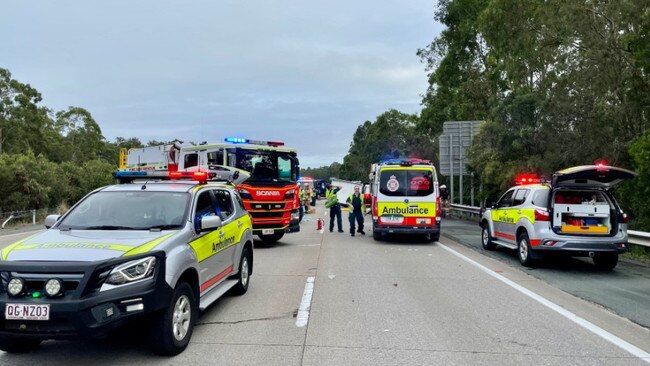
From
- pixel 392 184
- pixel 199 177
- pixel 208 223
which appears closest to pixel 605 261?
pixel 392 184

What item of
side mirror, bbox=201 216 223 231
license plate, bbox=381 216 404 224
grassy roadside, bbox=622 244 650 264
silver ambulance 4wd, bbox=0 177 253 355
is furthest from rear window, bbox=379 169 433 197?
side mirror, bbox=201 216 223 231

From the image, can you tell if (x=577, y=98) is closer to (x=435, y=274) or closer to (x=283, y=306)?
(x=435, y=274)

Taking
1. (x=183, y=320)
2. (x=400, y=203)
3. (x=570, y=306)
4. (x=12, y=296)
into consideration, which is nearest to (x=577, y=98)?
(x=400, y=203)

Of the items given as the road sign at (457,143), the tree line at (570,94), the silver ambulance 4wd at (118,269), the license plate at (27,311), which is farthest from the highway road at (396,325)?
the road sign at (457,143)

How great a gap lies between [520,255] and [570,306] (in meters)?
4.00

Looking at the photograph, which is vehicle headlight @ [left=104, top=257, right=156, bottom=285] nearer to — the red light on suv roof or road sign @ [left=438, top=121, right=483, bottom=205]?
the red light on suv roof

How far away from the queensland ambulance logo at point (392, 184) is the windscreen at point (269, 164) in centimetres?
293

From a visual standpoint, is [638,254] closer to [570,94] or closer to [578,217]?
[578,217]

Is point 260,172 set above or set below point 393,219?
above

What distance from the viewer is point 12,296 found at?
14.8 feet

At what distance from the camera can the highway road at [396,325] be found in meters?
5.23

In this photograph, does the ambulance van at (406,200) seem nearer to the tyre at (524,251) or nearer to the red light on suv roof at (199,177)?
the tyre at (524,251)

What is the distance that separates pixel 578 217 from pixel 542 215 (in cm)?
77

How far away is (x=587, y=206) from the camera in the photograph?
1050cm
